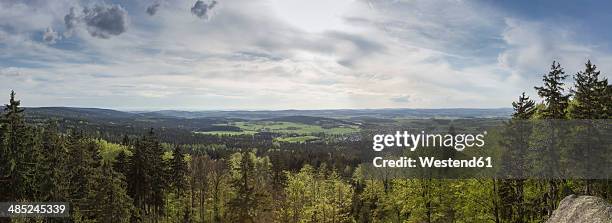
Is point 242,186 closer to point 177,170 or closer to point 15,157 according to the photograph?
point 15,157

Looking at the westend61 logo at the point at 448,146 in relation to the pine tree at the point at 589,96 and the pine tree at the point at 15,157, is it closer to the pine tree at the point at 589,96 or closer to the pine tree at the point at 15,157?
the pine tree at the point at 589,96

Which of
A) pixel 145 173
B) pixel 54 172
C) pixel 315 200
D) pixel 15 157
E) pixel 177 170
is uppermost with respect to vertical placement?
pixel 15 157

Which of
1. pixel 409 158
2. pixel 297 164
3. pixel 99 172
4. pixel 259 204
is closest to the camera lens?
pixel 259 204

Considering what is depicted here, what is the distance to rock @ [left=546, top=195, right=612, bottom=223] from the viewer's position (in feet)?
67.7

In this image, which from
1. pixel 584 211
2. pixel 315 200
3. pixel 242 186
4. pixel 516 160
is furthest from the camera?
pixel 315 200

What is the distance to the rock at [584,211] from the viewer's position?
20.6 meters

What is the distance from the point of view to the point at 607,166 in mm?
37438

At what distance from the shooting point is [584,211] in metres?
22.1

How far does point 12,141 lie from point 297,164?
335 feet

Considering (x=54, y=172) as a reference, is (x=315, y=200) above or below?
below

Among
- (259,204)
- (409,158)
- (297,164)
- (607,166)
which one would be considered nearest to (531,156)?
(607,166)

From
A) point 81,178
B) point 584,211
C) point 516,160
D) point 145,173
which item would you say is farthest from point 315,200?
point 584,211

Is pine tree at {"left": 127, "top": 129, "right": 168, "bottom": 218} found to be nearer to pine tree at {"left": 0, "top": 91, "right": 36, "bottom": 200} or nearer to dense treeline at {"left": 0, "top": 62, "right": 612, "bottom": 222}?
dense treeline at {"left": 0, "top": 62, "right": 612, "bottom": 222}

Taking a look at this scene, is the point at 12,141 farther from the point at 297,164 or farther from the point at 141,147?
the point at 297,164
